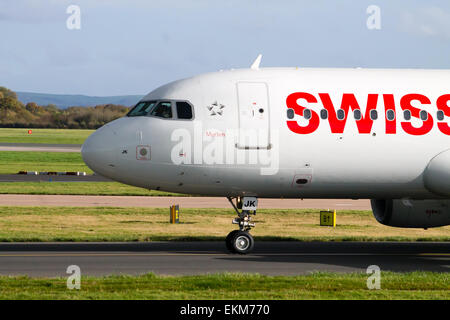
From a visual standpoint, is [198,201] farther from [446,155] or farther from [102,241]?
[446,155]

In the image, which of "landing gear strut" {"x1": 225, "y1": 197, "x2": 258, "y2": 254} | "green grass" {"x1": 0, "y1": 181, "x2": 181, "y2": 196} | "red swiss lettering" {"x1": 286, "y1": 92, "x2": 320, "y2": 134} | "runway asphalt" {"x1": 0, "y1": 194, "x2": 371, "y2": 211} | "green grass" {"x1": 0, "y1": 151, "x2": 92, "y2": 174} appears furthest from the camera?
"green grass" {"x1": 0, "y1": 151, "x2": 92, "y2": 174}

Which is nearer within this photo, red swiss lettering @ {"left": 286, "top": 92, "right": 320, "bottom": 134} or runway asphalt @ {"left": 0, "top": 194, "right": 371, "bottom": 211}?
red swiss lettering @ {"left": 286, "top": 92, "right": 320, "bottom": 134}

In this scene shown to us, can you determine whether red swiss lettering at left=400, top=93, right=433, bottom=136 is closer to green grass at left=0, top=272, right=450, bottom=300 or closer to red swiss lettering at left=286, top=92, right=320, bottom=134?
red swiss lettering at left=286, top=92, right=320, bottom=134

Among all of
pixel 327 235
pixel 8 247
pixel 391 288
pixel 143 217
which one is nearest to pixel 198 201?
pixel 143 217

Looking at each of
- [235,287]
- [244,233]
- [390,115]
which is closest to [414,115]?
[390,115]

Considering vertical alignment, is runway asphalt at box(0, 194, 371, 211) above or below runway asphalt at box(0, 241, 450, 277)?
above

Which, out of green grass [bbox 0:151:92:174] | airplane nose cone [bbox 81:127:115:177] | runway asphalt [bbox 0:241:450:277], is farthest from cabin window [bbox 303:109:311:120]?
green grass [bbox 0:151:92:174]

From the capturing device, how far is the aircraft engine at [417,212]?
24906 millimetres

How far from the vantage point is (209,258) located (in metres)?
22.5

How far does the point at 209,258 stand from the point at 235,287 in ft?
18.0

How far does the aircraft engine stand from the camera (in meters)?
24.9

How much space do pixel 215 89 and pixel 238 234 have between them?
4.03 meters

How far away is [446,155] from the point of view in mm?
23141

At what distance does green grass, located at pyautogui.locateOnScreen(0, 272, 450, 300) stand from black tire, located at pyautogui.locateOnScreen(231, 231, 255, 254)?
4.49 m
